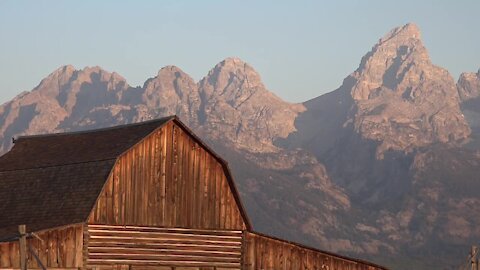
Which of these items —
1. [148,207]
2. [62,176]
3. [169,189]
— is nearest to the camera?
[148,207]

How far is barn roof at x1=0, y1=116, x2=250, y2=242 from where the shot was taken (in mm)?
Result: 47656

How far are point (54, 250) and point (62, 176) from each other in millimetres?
6747

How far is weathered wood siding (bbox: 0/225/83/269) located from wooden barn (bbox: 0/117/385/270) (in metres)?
0.18

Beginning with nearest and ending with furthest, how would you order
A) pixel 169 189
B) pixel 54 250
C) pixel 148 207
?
pixel 54 250
pixel 148 207
pixel 169 189

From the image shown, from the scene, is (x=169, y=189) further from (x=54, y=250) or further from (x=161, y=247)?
(x=54, y=250)

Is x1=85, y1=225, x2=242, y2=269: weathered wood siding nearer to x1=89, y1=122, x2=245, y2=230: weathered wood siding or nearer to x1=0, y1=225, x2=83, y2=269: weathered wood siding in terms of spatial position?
x1=89, y1=122, x2=245, y2=230: weathered wood siding

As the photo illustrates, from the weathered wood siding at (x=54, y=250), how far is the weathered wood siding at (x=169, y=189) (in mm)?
1530

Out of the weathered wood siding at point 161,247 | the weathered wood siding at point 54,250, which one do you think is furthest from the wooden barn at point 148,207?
the weathered wood siding at point 54,250

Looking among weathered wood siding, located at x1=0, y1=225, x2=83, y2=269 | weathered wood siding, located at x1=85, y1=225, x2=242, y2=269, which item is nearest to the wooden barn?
weathered wood siding, located at x1=85, y1=225, x2=242, y2=269

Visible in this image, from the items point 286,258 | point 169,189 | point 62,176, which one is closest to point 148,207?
point 169,189

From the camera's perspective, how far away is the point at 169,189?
4941cm

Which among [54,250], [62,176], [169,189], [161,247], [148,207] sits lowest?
[54,250]

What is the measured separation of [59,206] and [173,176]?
17.3 ft

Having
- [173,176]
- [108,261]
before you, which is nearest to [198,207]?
[173,176]
